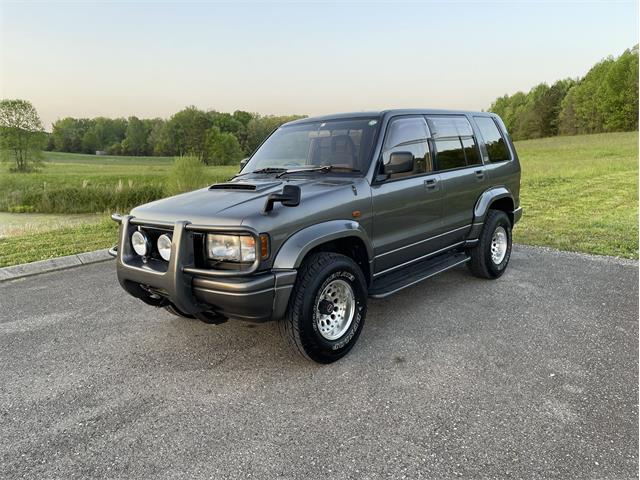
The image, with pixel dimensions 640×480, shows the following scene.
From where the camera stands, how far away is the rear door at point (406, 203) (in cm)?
406

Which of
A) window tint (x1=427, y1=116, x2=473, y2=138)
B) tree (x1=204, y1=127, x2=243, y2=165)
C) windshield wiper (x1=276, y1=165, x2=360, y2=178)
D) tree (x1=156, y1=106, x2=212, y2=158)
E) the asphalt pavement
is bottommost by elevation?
the asphalt pavement

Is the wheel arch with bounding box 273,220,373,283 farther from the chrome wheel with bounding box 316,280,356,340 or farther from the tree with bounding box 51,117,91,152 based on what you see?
the tree with bounding box 51,117,91,152

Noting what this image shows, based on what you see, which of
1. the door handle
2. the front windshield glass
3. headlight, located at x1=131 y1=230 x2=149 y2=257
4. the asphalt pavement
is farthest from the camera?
the door handle

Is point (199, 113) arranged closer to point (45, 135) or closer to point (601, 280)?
point (45, 135)

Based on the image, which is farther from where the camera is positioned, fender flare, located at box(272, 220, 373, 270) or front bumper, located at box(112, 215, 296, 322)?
fender flare, located at box(272, 220, 373, 270)

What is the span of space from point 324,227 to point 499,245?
3265 mm

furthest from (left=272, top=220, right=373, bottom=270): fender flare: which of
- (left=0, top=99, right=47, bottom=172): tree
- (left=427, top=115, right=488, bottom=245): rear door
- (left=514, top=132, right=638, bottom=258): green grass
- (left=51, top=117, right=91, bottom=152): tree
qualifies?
(left=51, top=117, right=91, bottom=152): tree

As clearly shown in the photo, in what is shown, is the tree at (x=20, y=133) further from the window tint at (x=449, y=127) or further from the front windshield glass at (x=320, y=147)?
the window tint at (x=449, y=127)

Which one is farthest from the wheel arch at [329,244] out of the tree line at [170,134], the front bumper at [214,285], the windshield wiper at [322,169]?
the tree line at [170,134]

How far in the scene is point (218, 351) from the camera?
12.4 feet

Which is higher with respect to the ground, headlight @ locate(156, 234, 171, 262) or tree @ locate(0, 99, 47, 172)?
tree @ locate(0, 99, 47, 172)

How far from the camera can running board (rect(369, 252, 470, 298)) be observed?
A: 4.03 meters

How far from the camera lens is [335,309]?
3678mm

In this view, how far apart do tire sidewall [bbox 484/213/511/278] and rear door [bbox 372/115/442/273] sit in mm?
1022
